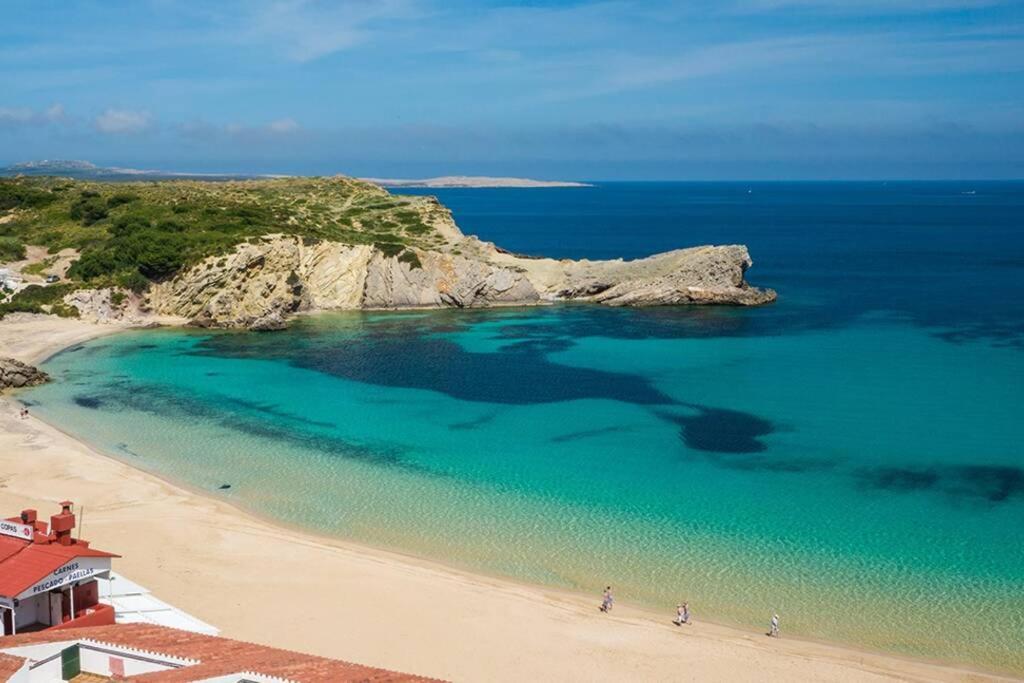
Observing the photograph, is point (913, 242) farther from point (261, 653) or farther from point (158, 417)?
point (261, 653)

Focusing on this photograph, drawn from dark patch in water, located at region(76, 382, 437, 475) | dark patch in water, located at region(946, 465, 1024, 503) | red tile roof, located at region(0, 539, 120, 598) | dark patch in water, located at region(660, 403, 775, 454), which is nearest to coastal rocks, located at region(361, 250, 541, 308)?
dark patch in water, located at region(76, 382, 437, 475)

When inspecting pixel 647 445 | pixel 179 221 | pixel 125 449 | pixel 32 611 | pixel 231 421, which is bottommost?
pixel 125 449

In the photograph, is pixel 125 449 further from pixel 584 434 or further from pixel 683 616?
pixel 683 616

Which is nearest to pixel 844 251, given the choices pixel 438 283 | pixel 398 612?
pixel 438 283

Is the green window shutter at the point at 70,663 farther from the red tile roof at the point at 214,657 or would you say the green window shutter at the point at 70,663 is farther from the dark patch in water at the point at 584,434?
the dark patch in water at the point at 584,434

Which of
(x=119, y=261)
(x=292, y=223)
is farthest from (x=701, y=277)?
(x=119, y=261)
